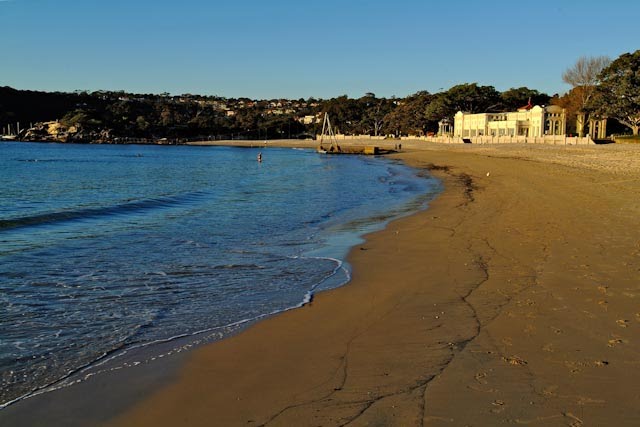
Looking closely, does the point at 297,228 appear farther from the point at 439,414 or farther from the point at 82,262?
the point at 439,414

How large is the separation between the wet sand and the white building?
70.4 metres

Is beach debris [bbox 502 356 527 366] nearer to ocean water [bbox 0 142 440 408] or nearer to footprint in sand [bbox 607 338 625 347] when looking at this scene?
footprint in sand [bbox 607 338 625 347]

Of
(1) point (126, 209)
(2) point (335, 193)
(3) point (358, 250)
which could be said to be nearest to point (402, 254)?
(3) point (358, 250)

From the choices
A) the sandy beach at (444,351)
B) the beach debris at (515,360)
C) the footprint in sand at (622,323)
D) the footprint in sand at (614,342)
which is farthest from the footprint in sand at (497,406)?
the footprint in sand at (622,323)

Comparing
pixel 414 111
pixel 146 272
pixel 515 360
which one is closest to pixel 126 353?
pixel 515 360

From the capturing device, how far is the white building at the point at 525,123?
74.8 metres

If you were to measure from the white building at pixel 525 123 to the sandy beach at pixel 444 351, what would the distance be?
7049 cm

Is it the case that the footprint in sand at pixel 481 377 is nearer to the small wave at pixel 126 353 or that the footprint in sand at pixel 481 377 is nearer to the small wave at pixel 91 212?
the small wave at pixel 126 353

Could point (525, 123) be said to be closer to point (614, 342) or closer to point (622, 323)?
point (622, 323)

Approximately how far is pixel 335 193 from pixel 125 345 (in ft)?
65.3

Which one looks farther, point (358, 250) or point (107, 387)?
point (358, 250)

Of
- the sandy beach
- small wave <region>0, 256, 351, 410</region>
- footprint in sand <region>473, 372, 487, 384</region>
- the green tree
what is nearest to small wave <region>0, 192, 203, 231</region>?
the sandy beach

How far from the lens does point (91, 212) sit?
18.0 meters

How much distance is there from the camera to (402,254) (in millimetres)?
10258
